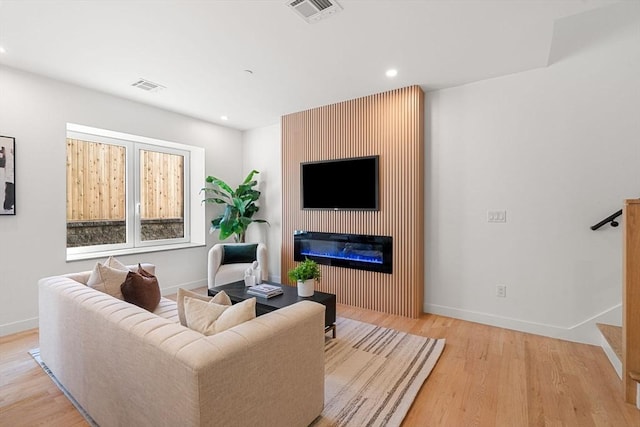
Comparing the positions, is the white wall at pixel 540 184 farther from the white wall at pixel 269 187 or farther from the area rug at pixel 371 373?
the white wall at pixel 269 187

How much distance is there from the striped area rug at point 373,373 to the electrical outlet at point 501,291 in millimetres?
926

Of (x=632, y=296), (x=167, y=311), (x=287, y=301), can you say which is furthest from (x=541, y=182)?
(x=167, y=311)

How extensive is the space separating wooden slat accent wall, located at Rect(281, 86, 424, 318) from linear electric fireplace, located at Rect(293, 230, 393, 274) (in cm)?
7

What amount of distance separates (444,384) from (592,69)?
3068 millimetres

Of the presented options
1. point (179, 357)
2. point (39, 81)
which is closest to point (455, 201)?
point (179, 357)

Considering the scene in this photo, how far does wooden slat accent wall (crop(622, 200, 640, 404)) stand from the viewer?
1.93m

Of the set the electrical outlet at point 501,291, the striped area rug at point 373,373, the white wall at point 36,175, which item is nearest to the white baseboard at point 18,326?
the white wall at point 36,175

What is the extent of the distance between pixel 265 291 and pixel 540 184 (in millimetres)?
2902

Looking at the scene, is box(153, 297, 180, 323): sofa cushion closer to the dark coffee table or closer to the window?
the dark coffee table

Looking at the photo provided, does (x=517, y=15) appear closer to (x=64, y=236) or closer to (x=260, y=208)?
(x=260, y=208)

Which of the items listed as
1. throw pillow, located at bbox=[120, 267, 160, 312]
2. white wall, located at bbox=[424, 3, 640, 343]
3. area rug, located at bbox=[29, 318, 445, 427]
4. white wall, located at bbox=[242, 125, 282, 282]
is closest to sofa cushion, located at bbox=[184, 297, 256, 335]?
area rug, located at bbox=[29, 318, 445, 427]

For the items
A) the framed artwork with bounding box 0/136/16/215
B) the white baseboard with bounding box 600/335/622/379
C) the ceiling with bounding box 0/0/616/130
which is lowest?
the white baseboard with bounding box 600/335/622/379

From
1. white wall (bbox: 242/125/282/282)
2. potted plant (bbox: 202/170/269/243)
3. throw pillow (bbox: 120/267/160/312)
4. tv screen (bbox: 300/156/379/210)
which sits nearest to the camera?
throw pillow (bbox: 120/267/160/312)

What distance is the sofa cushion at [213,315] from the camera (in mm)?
1446
